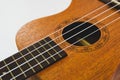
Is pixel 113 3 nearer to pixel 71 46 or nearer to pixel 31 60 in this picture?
pixel 71 46

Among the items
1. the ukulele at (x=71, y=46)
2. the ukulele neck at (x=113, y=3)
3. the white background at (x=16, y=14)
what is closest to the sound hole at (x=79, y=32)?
the ukulele at (x=71, y=46)

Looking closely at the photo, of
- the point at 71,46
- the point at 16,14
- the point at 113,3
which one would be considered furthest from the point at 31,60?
the point at 16,14

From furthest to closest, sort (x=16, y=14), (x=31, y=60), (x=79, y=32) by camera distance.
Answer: (x=16, y=14), (x=79, y=32), (x=31, y=60)

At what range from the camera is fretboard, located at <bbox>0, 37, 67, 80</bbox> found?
0.59 m

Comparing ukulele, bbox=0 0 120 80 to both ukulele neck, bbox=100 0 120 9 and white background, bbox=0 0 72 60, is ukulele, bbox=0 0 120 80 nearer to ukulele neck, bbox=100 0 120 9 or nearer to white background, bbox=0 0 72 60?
ukulele neck, bbox=100 0 120 9

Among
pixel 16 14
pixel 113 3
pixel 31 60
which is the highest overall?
pixel 113 3

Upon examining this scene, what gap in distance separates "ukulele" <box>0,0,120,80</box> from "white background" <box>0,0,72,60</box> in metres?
0.40

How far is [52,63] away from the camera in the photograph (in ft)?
2.10

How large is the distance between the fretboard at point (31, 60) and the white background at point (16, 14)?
1.56ft

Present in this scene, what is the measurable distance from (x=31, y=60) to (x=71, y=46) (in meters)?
0.13

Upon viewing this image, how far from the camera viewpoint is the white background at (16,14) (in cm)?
113

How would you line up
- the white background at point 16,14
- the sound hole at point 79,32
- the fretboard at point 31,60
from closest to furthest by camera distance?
the fretboard at point 31,60 < the sound hole at point 79,32 < the white background at point 16,14

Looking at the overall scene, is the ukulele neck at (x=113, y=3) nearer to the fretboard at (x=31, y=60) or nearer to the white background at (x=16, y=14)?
the fretboard at (x=31, y=60)

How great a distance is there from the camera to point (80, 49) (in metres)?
0.68
